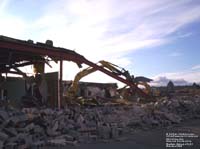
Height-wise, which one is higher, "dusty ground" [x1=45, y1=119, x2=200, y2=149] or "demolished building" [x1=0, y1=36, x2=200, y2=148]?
"demolished building" [x1=0, y1=36, x2=200, y2=148]

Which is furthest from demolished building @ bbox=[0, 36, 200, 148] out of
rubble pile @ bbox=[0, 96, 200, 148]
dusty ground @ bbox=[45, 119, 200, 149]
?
dusty ground @ bbox=[45, 119, 200, 149]

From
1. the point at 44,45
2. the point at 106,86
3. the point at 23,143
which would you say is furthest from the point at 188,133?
the point at 106,86

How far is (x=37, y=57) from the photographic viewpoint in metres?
19.8

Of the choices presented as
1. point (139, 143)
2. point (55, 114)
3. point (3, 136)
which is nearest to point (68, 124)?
point (55, 114)

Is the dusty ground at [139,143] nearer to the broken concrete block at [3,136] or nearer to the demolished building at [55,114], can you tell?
the demolished building at [55,114]

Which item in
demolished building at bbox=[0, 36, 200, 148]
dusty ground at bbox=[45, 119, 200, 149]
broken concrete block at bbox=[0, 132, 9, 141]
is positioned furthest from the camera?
demolished building at bbox=[0, 36, 200, 148]

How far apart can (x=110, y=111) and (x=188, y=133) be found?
5.34m

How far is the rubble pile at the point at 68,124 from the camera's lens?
1156 centimetres

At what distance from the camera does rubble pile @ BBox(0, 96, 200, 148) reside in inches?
455

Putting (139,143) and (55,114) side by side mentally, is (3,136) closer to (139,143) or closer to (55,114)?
(55,114)

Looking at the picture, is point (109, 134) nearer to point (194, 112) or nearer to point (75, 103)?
point (75, 103)

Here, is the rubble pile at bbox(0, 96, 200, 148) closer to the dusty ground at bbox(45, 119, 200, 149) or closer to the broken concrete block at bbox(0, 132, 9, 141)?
the broken concrete block at bbox(0, 132, 9, 141)

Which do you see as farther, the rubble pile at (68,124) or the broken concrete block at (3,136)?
the rubble pile at (68,124)

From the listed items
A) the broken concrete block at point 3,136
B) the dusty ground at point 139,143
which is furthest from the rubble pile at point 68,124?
the dusty ground at point 139,143
